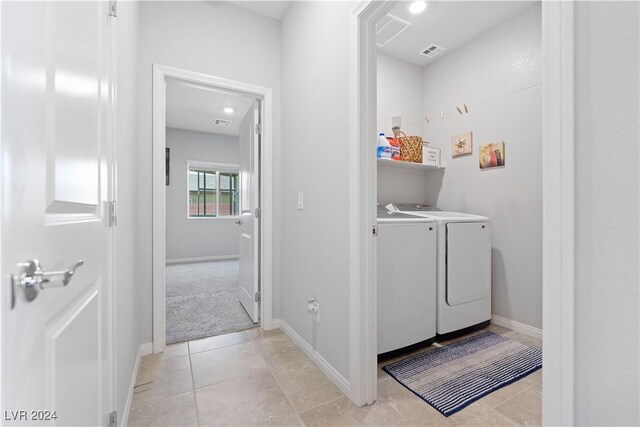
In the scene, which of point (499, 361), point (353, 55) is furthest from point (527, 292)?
point (353, 55)

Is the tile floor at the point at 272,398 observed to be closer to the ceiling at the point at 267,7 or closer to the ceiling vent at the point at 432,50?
the ceiling at the point at 267,7

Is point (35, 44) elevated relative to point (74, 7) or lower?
lower

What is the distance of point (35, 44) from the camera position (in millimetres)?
496

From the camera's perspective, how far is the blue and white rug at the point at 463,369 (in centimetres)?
153

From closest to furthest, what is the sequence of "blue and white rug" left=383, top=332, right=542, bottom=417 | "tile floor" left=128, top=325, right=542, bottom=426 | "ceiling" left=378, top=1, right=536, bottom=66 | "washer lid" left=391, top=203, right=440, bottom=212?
"tile floor" left=128, top=325, right=542, bottom=426
"blue and white rug" left=383, top=332, right=542, bottom=417
"ceiling" left=378, top=1, right=536, bottom=66
"washer lid" left=391, top=203, right=440, bottom=212

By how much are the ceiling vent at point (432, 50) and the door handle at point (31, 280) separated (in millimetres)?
3292

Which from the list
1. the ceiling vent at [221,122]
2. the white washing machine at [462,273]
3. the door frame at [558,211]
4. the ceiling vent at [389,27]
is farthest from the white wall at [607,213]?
the ceiling vent at [221,122]

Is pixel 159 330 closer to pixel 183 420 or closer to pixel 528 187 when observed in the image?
pixel 183 420

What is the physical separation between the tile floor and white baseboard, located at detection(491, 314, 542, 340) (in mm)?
671

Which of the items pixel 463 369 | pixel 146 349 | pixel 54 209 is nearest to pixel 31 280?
pixel 54 209

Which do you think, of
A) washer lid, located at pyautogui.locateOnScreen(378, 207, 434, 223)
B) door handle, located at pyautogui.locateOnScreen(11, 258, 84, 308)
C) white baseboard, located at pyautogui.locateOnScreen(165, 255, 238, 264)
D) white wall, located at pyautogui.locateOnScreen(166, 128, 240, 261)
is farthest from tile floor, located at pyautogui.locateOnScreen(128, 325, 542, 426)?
white wall, located at pyautogui.locateOnScreen(166, 128, 240, 261)

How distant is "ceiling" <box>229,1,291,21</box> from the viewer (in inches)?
88.6

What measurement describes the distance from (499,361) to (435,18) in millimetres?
2746

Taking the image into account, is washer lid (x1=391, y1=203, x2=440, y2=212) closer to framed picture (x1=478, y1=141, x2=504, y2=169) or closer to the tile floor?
framed picture (x1=478, y1=141, x2=504, y2=169)
